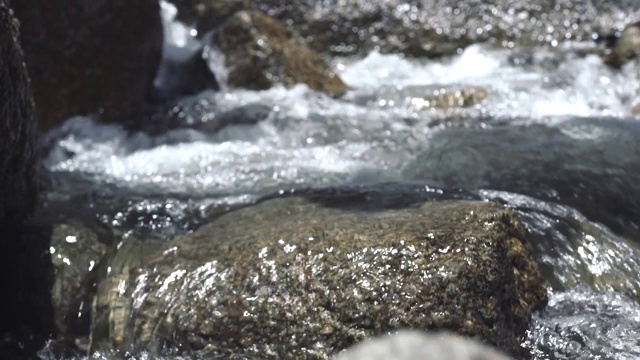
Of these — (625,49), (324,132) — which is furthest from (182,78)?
(625,49)

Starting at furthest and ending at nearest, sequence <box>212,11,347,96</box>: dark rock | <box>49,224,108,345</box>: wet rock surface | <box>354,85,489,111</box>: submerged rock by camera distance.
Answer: <box>212,11,347,96</box>: dark rock < <box>354,85,489,111</box>: submerged rock < <box>49,224,108,345</box>: wet rock surface

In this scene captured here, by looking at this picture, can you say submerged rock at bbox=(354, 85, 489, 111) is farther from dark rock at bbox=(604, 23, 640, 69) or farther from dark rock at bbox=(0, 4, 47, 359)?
dark rock at bbox=(0, 4, 47, 359)

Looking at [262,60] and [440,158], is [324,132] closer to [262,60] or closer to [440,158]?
[440,158]

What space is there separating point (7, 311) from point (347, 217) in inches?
54.2

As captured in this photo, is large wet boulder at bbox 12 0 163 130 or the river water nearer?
the river water

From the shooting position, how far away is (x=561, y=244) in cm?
390

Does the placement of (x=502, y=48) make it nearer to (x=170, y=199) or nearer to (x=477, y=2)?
(x=477, y=2)

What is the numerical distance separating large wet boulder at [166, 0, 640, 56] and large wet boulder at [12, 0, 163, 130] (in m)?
1.94

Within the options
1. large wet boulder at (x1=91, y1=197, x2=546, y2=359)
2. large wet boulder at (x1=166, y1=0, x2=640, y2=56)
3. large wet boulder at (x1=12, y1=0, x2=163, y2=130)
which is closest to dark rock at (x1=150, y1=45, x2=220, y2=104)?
large wet boulder at (x1=12, y1=0, x2=163, y2=130)

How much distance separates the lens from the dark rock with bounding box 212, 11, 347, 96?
23.4 ft

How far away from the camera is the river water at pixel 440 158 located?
3.74 meters

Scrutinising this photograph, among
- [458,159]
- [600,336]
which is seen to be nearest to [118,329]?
[600,336]

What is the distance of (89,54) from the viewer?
6336mm

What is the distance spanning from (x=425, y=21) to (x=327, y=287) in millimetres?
5658
